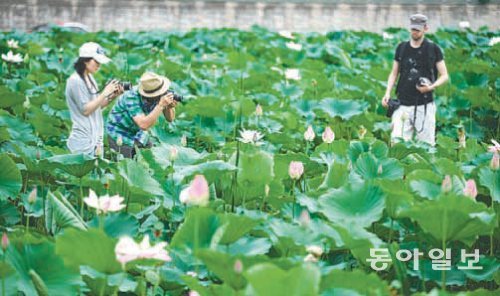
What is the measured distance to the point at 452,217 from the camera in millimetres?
1771

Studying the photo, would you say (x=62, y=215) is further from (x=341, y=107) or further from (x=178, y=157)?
(x=341, y=107)

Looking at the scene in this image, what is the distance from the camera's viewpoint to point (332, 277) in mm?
1586

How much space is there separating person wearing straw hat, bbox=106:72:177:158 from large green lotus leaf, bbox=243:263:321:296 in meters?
2.09

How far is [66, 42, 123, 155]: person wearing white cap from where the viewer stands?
138 inches

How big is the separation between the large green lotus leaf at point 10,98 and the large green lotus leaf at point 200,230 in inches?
109

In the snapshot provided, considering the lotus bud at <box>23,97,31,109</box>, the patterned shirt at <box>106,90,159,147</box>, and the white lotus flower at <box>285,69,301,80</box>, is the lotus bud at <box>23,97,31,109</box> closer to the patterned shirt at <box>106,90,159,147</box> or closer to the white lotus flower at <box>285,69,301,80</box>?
the patterned shirt at <box>106,90,159,147</box>

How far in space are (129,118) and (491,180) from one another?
169 centimetres

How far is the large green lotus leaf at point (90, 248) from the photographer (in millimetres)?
1553

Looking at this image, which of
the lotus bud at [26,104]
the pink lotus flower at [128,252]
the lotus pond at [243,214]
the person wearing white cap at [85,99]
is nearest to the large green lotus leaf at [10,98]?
the lotus bud at [26,104]

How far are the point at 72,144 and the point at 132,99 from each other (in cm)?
36

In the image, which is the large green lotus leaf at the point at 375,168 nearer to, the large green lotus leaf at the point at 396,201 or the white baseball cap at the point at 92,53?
the large green lotus leaf at the point at 396,201

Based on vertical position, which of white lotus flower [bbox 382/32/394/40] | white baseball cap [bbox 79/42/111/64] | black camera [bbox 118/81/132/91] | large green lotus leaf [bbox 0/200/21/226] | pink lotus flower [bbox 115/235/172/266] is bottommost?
white lotus flower [bbox 382/32/394/40]

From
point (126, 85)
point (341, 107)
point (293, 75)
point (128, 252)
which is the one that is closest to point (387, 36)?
point (293, 75)

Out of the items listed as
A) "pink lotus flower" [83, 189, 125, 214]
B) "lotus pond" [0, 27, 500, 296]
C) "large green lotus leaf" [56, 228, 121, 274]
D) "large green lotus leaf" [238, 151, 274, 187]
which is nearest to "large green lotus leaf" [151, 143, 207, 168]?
"lotus pond" [0, 27, 500, 296]
